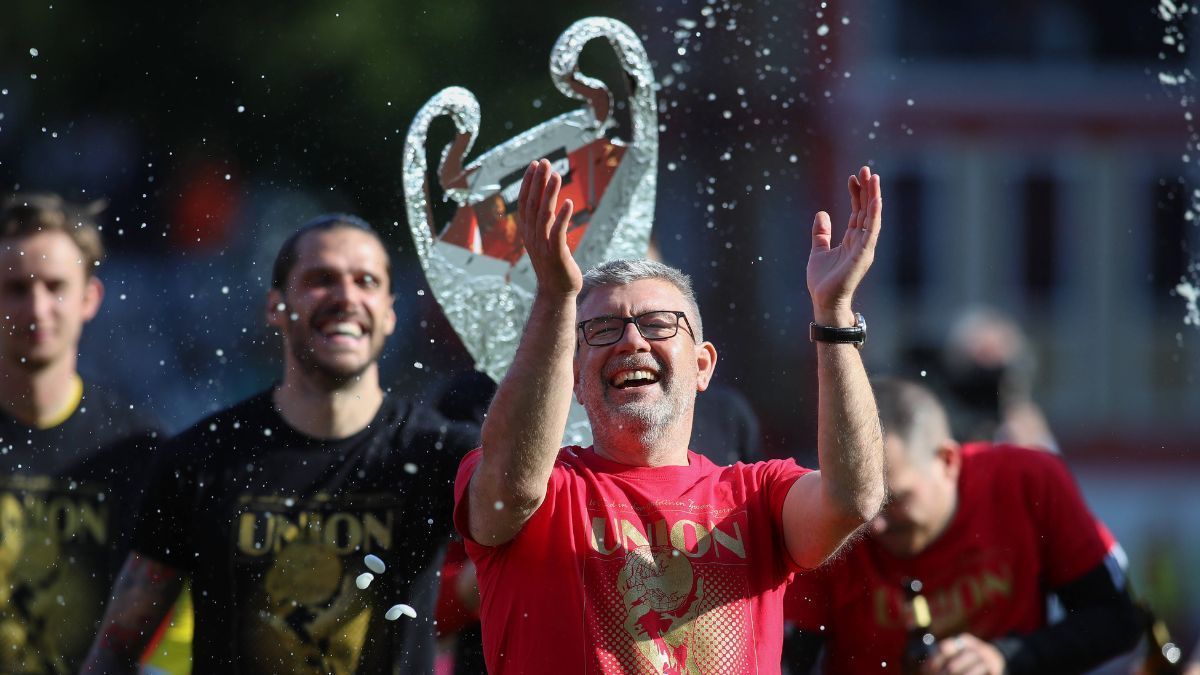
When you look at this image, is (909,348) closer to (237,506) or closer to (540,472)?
(237,506)

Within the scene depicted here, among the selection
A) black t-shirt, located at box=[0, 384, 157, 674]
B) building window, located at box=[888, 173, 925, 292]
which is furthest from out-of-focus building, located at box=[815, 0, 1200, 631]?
black t-shirt, located at box=[0, 384, 157, 674]

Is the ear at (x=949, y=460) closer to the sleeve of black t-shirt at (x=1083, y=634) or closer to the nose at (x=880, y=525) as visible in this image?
the nose at (x=880, y=525)

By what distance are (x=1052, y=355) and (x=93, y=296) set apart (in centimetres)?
1008

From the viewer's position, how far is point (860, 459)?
2586mm

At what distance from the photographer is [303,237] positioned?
3.74 metres

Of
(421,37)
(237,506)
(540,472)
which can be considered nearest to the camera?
(540,472)

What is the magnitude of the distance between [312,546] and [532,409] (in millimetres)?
1263

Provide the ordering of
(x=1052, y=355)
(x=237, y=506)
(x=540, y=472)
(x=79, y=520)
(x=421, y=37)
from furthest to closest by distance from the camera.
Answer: (x=1052, y=355)
(x=421, y=37)
(x=79, y=520)
(x=237, y=506)
(x=540, y=472)

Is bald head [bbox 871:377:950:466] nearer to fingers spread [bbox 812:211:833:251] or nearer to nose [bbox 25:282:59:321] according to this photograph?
fingers spread [bbox 812:211:833:251]

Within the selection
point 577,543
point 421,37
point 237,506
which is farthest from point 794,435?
point 421,37

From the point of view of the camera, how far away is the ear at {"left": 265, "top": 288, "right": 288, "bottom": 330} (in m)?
3.78

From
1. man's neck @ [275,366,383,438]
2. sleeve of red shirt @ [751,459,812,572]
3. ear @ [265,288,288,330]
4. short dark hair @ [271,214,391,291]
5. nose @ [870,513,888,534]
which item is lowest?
nose @ [870,513,888,534]

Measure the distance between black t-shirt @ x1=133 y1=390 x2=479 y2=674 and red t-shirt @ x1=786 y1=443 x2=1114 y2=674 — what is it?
1017 millimetres

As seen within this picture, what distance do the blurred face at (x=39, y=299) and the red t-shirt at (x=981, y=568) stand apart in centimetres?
236
